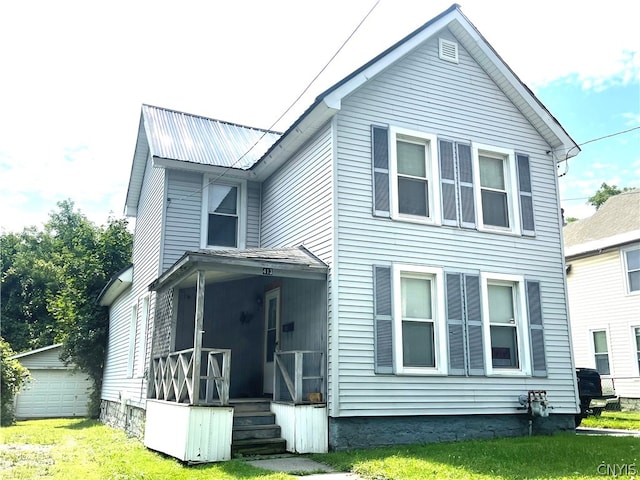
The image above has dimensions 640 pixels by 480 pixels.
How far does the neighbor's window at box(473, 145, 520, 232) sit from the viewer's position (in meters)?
11.2

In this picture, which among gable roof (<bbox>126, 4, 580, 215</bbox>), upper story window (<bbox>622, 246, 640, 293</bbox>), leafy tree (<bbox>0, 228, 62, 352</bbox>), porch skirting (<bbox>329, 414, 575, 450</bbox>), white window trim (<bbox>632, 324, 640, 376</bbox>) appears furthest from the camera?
leafy tree (<bbox>0, 228, 62, 352</bbox>)

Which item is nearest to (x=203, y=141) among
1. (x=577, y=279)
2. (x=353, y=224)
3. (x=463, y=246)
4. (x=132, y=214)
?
(x=132, y=214)

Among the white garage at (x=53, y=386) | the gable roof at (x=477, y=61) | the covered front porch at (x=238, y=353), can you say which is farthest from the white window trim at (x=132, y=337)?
the white garage at (x=53, y=386)

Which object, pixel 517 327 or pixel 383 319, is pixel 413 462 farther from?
pixel 517 327

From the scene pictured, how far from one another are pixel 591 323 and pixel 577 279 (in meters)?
1.67

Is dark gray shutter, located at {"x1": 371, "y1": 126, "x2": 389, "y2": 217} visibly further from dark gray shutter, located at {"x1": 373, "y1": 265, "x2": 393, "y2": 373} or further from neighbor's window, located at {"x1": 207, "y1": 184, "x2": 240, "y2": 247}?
neighbor's window, located at {"x1": 207, "y1": 184, "x2": 240, "y2": 247}

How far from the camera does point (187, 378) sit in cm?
898

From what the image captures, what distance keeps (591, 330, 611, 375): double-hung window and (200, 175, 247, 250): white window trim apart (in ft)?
42.4

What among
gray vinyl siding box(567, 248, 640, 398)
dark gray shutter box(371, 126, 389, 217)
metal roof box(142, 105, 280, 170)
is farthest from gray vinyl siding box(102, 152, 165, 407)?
gray vinyl siding box(567, 248, 640, 398)

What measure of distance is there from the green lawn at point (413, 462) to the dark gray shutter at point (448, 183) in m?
3.93

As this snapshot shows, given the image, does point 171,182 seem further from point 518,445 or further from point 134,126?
point 518,445

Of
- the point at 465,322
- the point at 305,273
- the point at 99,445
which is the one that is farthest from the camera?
the point at 99,445

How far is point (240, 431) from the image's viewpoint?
9.12 meters

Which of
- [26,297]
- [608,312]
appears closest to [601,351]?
[608,312]
